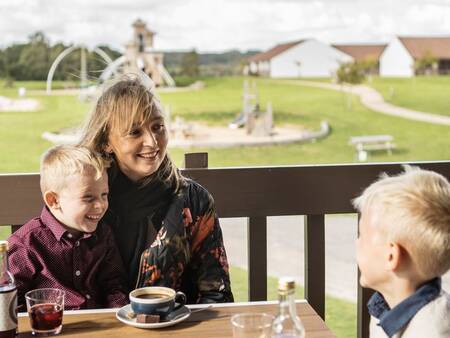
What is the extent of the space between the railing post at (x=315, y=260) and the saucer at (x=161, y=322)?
27.0 inches

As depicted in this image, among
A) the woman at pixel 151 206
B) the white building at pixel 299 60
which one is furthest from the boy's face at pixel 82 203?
the white building at pixel 299 60

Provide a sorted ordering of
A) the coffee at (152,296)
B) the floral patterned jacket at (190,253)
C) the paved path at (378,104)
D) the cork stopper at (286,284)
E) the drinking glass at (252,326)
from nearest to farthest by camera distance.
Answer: the cork stopper at (286,284) → the drinking glass at (252,326) → the coffee at (152,296) → the floral patterned jacket at (190,253) → the paved path at (378,104)

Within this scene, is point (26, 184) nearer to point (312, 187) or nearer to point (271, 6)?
point (312, 187)

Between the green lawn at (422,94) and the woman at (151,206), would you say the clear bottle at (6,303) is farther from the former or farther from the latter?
the green lawn at (422,94)

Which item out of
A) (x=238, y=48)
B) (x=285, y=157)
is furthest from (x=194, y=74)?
(x=285, y=157)

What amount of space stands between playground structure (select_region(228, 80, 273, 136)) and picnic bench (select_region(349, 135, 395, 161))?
246cm

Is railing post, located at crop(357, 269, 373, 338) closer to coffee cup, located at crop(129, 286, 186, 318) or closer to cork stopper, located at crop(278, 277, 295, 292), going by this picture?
coffee cup, located at crop(129, 286, 186, 318)

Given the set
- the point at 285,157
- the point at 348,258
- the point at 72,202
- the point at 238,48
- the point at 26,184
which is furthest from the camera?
the point at 238,48

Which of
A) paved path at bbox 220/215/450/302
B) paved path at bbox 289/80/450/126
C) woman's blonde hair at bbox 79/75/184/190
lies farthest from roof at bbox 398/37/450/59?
woman's blonde hair at bbox 79/75/184/190

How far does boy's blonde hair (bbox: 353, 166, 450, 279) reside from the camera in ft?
4.05

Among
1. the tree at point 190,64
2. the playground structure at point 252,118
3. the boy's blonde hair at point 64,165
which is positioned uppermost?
the tree at point 190,64

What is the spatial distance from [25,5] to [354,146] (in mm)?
11291

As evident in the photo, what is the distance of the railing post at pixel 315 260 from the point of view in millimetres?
2061

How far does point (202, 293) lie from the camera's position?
5.92 ft
